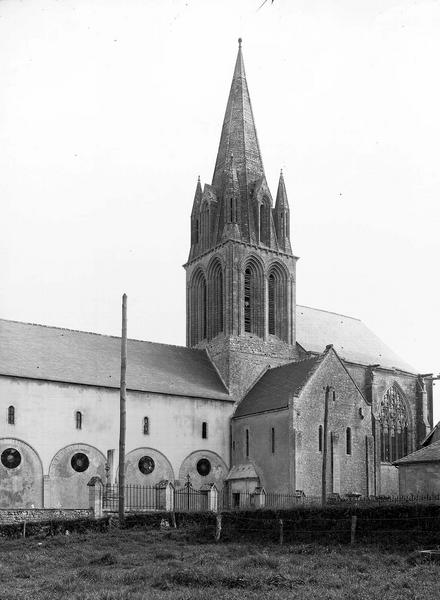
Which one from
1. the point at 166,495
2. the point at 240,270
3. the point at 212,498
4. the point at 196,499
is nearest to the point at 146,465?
the point at 196,499

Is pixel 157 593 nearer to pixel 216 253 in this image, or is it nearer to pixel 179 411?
pixel 179 411

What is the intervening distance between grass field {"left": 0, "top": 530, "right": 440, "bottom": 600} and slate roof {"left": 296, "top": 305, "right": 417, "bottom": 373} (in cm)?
3191

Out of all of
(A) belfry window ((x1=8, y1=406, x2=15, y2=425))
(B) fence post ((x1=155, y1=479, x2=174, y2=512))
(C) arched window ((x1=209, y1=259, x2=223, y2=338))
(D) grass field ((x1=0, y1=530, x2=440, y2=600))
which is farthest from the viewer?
(C) arched window ((x1=209, y1=259, x2=223, y2=338))

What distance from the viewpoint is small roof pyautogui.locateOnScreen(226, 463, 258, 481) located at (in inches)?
1903

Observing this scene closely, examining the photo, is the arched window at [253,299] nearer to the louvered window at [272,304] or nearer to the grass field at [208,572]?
the louvered window at [272,304]

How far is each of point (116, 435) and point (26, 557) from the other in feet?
67.3

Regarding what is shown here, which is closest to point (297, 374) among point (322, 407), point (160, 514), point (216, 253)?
point (322, 407)

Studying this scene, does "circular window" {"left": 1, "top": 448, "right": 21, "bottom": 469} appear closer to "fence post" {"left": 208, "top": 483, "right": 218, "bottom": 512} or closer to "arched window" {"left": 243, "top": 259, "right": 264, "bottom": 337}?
"fence post" {"left": 208, "top": 483, "right": 218, "bottom": 512}

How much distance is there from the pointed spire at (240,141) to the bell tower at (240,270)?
0.08 meters

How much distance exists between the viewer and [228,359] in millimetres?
53281

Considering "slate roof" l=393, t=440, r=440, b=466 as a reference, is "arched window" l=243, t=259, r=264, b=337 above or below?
above

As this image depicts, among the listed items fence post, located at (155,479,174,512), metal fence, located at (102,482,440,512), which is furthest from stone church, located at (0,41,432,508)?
fence post, located at (155,479,174,512)

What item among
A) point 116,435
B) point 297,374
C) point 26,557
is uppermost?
point 297,374

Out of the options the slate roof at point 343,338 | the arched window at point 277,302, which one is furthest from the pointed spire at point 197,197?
the slate roof at point 343,338
